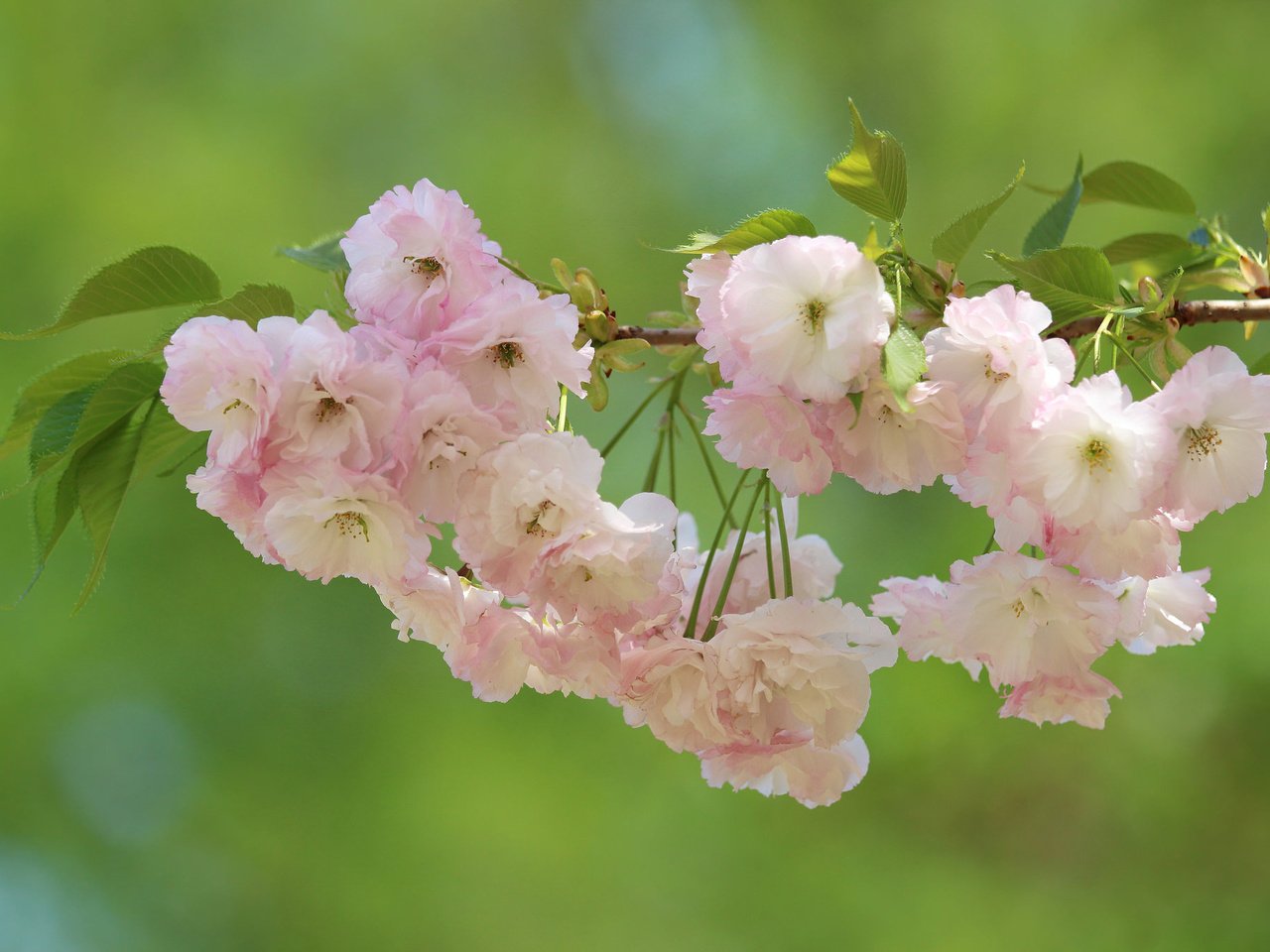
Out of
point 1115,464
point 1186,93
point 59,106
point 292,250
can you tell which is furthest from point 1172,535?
point 59,106

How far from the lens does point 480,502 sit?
2.18ft

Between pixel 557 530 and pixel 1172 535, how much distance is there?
13.2 inches

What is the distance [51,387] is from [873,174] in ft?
1.60

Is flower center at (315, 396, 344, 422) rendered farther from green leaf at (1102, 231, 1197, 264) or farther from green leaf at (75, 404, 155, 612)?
green leaf at (1102, 231, 1197, 264)

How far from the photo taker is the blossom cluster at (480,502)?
0.63 metres

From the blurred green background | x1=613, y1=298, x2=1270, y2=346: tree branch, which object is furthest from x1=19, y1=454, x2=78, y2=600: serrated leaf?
the blurred green background

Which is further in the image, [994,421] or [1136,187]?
[1136,187]

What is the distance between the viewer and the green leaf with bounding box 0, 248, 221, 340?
69 centimetres

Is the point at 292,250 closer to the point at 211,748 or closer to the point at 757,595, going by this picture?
the point at 757,595

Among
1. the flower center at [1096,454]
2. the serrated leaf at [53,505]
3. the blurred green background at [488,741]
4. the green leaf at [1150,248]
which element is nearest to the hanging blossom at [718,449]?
the flower center at [1096,454]

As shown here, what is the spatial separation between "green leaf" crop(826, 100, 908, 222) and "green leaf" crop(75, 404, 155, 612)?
1.38ft

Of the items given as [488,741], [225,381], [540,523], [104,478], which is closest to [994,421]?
[540,523]

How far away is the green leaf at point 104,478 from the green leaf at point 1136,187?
27.8 inches

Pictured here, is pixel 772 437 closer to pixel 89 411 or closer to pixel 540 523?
pixel 540 523
